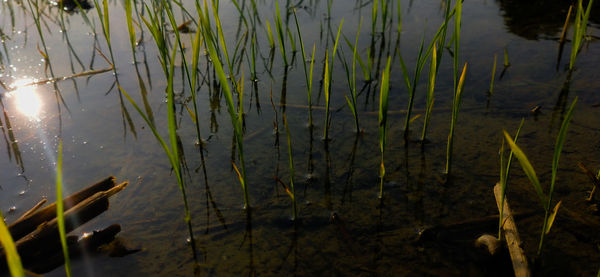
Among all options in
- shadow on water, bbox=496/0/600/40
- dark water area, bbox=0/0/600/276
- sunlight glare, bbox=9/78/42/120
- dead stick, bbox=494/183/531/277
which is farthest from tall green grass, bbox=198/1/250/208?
shadow on water, bbox=496/0/600/40

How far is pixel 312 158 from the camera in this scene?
1.86 m

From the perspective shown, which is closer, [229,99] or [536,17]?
[229,99]

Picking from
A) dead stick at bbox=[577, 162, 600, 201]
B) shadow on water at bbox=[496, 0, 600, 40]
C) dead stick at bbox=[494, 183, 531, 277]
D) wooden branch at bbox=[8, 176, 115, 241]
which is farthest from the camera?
shadow on water at bbox=[496, 0, 600, 40]

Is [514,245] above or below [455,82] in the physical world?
below

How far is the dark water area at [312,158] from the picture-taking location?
4.53 ft

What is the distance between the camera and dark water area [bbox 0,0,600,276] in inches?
54.4

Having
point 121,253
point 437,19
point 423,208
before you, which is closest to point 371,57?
point 437,19

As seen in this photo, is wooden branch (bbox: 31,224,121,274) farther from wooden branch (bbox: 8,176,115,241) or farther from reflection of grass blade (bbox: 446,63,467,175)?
reflection of grass blade (bbox: 446,63,467,175)

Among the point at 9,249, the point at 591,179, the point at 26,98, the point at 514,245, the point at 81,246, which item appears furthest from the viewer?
the point at 26,98

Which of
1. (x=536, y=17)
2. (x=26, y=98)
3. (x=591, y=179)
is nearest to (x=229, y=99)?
(x=591, y=179)

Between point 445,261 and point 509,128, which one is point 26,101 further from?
point 509,128

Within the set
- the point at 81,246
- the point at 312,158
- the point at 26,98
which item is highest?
the point at 26,98

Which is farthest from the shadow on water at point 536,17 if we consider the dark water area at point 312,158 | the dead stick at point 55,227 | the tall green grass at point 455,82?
the dead stick at point 55,227

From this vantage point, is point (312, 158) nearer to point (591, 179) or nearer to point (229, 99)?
point (229, 99)
